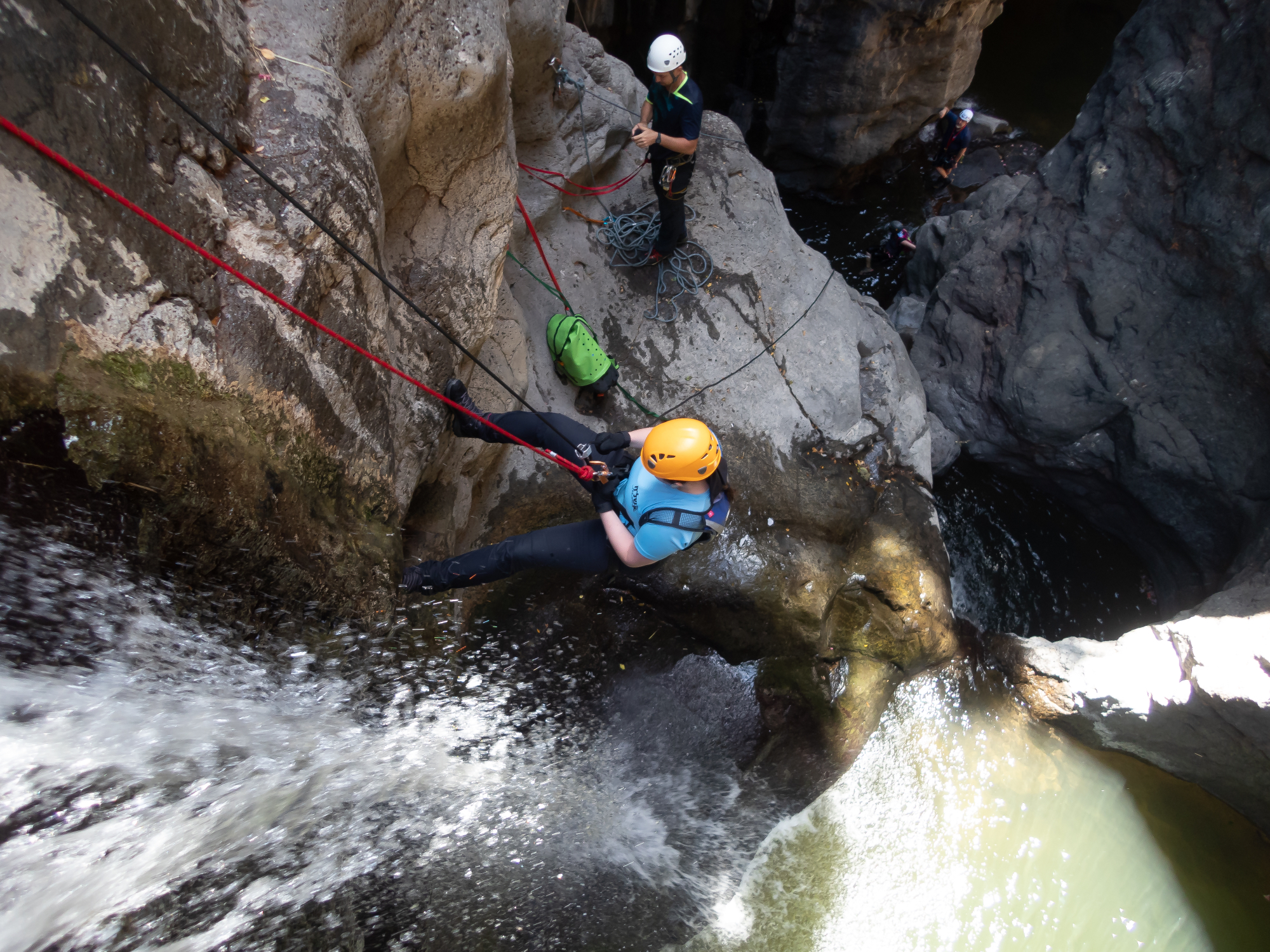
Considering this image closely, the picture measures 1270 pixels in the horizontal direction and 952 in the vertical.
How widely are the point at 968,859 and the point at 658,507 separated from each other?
2709mm

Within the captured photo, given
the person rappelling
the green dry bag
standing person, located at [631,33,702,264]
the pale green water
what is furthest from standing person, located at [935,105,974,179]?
the person rappelling

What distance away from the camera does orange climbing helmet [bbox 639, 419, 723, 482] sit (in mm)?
2717

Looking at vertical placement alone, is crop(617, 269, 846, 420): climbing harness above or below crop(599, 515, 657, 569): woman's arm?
above

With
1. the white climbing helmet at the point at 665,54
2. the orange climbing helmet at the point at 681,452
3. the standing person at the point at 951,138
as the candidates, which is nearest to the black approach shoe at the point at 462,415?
the orange climbing helmet at the point at 681,452

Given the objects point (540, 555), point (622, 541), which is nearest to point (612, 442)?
point (622, 541)

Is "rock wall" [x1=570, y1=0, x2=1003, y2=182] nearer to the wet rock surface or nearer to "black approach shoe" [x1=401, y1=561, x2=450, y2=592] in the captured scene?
"black approach shoe" [x1=401, y1=561, x2=450, y2=592]

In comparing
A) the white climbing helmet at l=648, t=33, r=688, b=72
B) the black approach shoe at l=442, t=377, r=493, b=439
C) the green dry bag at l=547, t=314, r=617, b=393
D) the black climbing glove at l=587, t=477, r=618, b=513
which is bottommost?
the black climbing glove at l=587, t=477, r=618, b=513

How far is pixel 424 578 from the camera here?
9.86 ft

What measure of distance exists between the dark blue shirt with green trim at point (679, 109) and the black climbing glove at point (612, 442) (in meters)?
2.17

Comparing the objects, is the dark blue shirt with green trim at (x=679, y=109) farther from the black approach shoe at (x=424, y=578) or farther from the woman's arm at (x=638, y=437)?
the black approach shoe at (x=424, y=578)

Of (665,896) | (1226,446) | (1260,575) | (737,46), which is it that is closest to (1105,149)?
(1226,446)

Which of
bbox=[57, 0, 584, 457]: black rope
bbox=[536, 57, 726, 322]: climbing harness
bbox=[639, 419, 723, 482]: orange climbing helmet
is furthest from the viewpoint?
bbox=[536, 57, 726, 322]: climbing harness

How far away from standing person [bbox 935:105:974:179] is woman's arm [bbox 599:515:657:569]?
790 cm

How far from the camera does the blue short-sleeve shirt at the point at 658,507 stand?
2820mm
